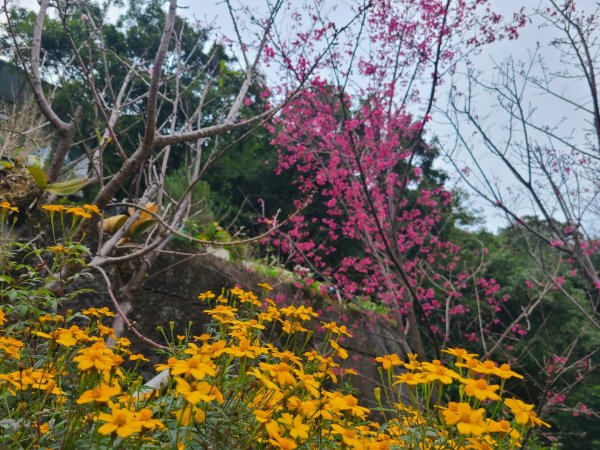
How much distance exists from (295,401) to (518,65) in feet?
14.2

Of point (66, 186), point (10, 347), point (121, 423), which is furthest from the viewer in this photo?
point (66, 186)

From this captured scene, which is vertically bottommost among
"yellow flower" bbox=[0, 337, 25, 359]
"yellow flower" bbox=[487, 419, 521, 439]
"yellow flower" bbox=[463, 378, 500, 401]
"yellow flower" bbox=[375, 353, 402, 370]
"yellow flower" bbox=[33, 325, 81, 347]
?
"yellow flower" bbox=[0, 337, 25, 359]

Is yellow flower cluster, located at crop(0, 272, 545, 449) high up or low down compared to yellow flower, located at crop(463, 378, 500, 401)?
down

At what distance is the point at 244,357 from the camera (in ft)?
3.43

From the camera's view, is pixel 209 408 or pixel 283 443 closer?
pixel 283 443

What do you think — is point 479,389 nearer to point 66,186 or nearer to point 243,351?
point 243,351

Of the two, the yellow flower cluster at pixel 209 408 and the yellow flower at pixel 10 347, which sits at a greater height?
the yellow flower cluster at pixel 209 408

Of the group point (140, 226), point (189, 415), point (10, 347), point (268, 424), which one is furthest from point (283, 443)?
point (140, 226)

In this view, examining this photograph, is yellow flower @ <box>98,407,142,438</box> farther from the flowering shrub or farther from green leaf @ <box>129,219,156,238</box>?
green leaf @ <box>129,219,156,238</box>

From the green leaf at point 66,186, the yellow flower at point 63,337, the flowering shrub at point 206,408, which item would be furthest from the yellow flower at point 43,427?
the green leaf at point 66,186

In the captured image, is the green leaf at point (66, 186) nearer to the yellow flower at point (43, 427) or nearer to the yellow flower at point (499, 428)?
the yellow flower at point (43, 427)

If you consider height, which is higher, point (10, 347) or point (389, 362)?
point (389, 362)

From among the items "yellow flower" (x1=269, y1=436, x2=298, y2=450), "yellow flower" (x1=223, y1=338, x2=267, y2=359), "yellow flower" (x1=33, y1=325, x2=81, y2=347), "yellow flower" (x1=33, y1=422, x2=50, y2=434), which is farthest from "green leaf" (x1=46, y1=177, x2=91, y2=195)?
"yellow flower" (x1=269, y1=436, x2=298, y2=450)

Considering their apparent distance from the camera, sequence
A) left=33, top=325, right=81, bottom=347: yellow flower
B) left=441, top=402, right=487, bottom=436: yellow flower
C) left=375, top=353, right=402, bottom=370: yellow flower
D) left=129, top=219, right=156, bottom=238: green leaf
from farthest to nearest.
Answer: left=129, top=219, right=156, bottom=238: green leaf < left=375, top=353, right=402, bottom=370: yellow flower < left=33, top=325, right=81, bottom=347: yellow flower < left=441, top=402, right=487, bottom=436: yellow flower
